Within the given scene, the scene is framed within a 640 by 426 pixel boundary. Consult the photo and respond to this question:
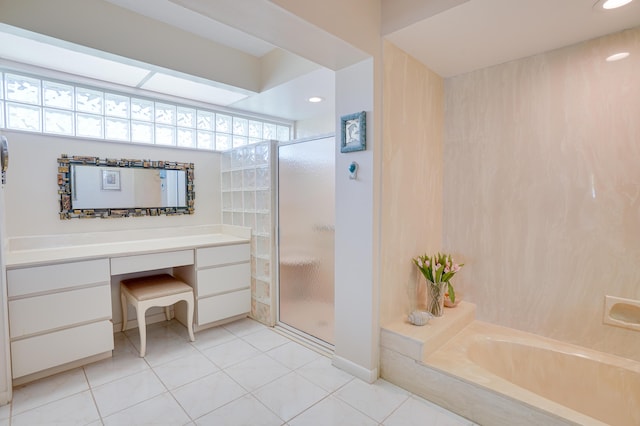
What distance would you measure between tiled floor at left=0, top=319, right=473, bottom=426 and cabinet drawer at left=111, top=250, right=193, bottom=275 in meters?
0.66

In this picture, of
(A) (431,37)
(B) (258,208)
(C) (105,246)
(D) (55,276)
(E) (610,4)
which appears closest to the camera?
(E) (610,4)

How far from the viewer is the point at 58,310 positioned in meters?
2.05

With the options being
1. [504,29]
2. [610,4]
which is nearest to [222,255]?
[504,29]

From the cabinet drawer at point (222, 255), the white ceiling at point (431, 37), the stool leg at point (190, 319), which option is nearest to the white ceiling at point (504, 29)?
the white ceiling at point (431, 37)

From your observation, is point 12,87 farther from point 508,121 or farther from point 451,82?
point 508,121

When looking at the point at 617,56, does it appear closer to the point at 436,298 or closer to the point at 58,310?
the point at 436,298

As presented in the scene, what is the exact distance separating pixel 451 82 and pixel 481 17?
0.87 metres

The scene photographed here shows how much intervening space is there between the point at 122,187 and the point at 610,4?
11.5ft

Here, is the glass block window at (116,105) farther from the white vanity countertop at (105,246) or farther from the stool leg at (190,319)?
the stool leg at (190,319)

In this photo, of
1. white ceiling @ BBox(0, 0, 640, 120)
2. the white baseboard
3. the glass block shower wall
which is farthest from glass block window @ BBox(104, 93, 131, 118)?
the white baseboard

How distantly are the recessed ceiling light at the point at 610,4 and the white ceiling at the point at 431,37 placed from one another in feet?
0.11

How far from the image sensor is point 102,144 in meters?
2.64

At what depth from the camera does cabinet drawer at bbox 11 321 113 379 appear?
6.31ft

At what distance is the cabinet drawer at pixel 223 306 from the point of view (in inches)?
108
